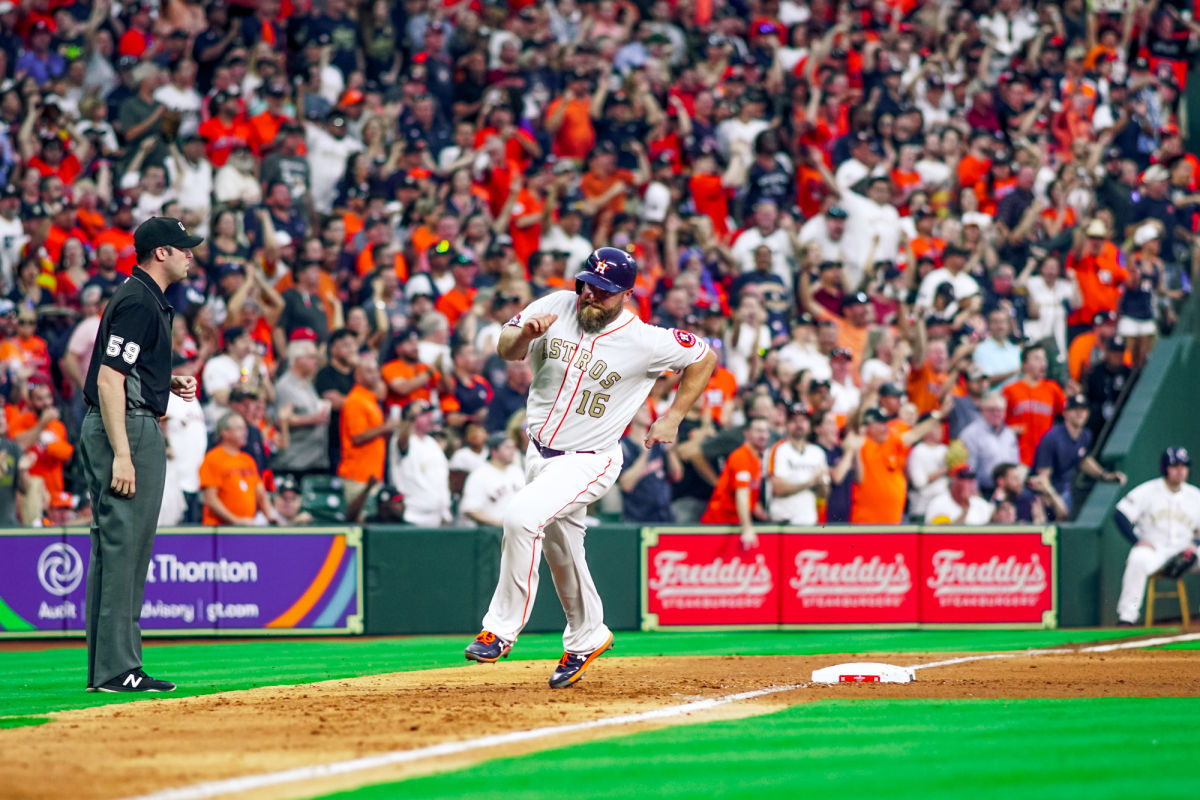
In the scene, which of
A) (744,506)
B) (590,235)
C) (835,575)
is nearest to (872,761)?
(744,506)

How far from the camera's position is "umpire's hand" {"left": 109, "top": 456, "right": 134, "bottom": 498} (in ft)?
26.5

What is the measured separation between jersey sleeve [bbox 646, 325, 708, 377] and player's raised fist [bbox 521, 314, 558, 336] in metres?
0.72

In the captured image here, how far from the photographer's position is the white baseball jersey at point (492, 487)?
14812 millimetres

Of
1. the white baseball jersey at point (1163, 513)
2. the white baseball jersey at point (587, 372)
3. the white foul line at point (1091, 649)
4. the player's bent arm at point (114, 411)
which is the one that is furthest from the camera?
the white baseball jersey at point (1163, 513)

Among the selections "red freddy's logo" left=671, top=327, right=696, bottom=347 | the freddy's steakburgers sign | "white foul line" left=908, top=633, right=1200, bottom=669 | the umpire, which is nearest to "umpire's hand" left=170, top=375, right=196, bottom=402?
the umpire

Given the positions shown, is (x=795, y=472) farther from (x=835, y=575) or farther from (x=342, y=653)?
(x=342, y=653)

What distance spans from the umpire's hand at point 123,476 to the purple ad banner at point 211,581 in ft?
19.4

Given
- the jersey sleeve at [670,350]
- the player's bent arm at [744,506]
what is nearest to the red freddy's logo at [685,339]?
the jersey sleeve at [670,350]

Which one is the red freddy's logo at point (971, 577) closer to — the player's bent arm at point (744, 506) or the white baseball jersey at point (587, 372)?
the player's bent arm at point (744, 506)

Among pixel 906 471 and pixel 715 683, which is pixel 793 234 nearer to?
pixel 906 471

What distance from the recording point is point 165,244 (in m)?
8.44

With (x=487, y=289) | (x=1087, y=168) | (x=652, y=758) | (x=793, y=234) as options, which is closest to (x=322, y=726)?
(x=652, y=758)

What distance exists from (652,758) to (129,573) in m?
3.48

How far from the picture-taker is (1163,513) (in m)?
16.0
